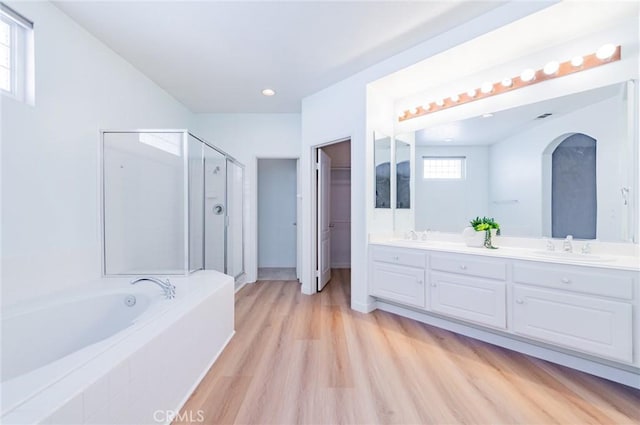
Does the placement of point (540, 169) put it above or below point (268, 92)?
below

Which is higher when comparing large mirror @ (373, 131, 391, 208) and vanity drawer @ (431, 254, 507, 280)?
large mirror @ (373, 131, 391, 208)

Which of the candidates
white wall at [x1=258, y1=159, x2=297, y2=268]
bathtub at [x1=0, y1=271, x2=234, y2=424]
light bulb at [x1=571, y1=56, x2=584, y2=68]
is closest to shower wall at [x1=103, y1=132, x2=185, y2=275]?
bathtub at [x1=0, y1=271, x2=234, y2=424]

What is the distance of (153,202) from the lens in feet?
9.03

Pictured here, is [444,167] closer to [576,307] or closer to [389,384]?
[576,307]

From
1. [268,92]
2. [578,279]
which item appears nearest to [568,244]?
[578,279]

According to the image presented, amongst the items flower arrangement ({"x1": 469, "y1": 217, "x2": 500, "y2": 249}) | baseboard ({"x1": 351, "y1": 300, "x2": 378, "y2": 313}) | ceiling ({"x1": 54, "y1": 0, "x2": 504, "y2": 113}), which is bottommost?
baseboard ({"x1": 351, "y1": 300, "x2": 378, "y2": 313})

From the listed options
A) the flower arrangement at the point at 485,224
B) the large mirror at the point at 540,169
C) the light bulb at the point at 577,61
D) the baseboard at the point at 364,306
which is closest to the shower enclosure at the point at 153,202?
the baseboard at the point at 364,306

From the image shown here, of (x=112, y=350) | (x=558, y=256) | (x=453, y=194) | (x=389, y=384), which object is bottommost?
(x=389, y=384)

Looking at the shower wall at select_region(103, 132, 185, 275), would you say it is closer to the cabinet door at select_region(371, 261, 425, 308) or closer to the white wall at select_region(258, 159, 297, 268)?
the cabinet door at select_region(371, 261, 425, 308)

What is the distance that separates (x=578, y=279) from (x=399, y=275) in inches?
48.7

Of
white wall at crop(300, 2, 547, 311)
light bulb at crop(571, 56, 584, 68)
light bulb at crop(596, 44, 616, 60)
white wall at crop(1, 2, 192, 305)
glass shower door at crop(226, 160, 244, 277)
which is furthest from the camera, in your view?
glass shower door at crop(226, 160, 244, 277)

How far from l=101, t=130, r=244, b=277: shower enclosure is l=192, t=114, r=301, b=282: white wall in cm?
91

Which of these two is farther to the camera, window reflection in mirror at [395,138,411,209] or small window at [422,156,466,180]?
window reflection in mirror at [395,138,411,209]

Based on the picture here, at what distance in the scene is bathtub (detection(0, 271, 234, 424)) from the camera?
84cm
